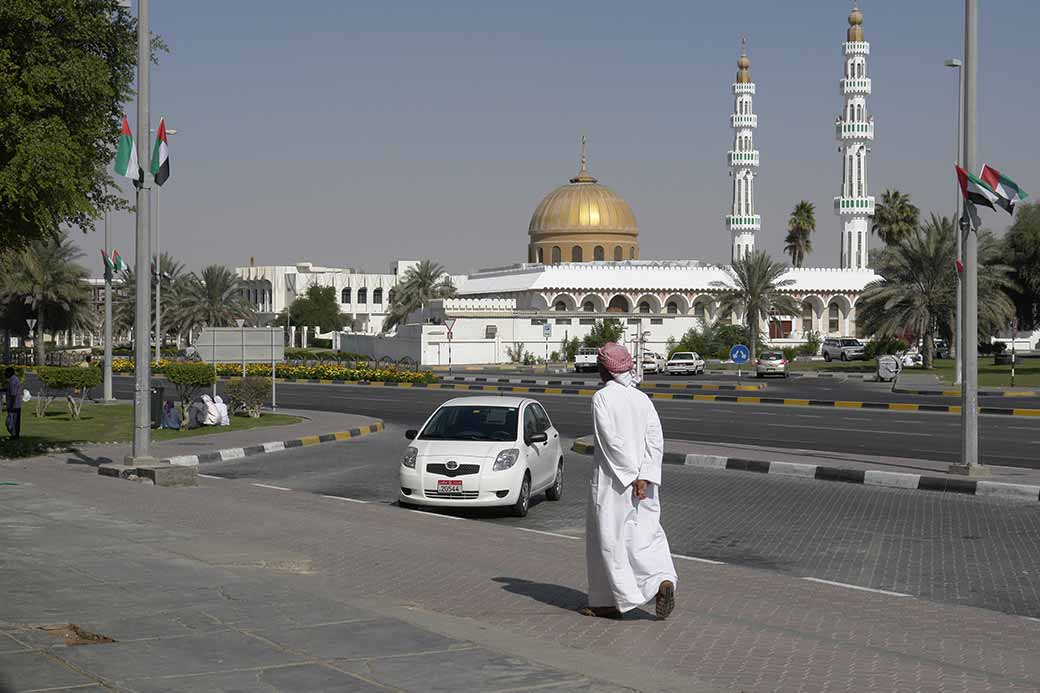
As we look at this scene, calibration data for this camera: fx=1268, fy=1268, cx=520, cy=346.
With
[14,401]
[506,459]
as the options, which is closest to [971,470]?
[506,459]

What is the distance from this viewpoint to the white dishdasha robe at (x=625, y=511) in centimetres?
804

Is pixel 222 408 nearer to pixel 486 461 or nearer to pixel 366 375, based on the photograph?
pixel 486 461

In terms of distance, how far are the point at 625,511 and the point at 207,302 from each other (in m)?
→ 82.9

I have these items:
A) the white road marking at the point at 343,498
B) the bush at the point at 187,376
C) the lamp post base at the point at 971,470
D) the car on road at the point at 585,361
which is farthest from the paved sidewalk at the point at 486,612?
the car on road at the point at 585,361

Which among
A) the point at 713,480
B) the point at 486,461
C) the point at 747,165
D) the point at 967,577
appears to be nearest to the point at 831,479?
the point at 713,480

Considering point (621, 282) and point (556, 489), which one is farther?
point (621, 282)

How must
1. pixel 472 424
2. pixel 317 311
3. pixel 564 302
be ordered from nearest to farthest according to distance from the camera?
pixel 472 424
pixel 564 302
pixel 317 311

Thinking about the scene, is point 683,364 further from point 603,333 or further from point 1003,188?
point 1003,188

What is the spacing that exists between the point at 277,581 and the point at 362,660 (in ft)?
8.77

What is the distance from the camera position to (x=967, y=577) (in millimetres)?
10258

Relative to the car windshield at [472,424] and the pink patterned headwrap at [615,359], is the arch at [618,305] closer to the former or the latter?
the car windshield at [472,424]

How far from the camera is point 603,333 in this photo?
74750 millimetres

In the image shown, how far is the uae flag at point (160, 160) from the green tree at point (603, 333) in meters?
55.1

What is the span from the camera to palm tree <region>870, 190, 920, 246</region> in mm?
94938
